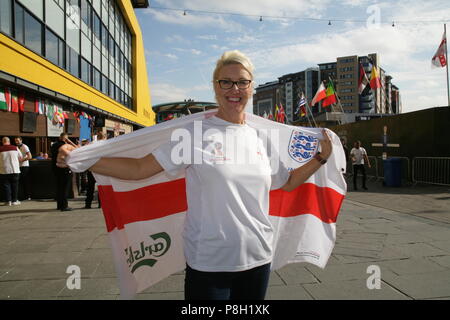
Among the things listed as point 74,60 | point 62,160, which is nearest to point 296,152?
point 62,160

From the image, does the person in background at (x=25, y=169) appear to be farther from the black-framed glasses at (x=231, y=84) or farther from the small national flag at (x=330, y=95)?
the small national flag at (x=330, y=95)

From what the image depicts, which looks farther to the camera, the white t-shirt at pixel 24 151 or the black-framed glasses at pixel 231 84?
the white t-shirt at pixel 24 151

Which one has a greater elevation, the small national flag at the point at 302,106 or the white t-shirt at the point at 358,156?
the small national flag at the point at 302,106

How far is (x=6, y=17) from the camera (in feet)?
34.2

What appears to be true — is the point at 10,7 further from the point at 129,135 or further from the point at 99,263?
the point at 129,135

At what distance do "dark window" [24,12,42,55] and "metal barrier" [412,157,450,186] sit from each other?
1499 cm

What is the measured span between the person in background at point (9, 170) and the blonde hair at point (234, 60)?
373 inches

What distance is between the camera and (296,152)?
2930mm

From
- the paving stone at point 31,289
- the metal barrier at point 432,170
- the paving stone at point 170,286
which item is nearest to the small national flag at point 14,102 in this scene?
the paving stone at point 31,289

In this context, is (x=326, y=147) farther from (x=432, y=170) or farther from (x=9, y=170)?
(x=432, y=170)

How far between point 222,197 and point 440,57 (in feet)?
74.8

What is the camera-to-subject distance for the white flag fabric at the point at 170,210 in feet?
8.09

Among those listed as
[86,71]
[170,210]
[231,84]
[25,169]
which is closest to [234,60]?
[231,84]
